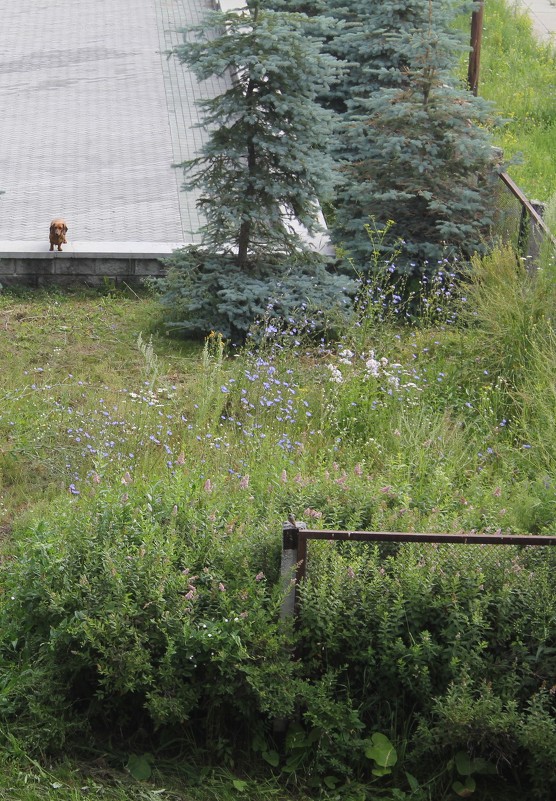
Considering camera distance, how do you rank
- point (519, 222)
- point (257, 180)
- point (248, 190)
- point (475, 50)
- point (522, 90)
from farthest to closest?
point (522, 90), point (475, 50), point (519, 222), point (248, 190), point (257, 180)

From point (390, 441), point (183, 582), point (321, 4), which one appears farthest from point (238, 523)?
point (321, 4)

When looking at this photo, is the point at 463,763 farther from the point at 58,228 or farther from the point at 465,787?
the point at 58,228

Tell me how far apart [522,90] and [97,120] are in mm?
5847

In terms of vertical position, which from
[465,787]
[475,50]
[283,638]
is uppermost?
[475,50]

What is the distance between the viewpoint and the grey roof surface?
1108cm

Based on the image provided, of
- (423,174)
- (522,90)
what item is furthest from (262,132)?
(522,90)

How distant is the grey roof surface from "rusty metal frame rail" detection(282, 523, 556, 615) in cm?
564

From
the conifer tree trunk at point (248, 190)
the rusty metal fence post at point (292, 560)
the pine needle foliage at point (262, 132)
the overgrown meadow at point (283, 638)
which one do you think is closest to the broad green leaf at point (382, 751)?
the overgrown meadow at point (283, 638)

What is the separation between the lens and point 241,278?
28.0 feet

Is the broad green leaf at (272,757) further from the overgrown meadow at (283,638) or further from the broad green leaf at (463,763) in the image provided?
the broad green leaf at (463,763)

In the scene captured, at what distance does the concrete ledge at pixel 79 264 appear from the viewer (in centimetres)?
935

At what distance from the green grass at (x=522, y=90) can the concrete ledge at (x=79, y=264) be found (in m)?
4.13

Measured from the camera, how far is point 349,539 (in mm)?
4180

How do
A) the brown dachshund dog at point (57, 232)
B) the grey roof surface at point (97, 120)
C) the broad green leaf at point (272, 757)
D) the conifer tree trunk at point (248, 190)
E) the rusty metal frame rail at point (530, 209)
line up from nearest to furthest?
the broad green leaf at point (272, 757), the rusty metal frame rail at point (530, 209), the conifer tree trunk at point (248, 190), the brown dachshund dog at point (57, 232), the grey roof surface at point (97, 120)
